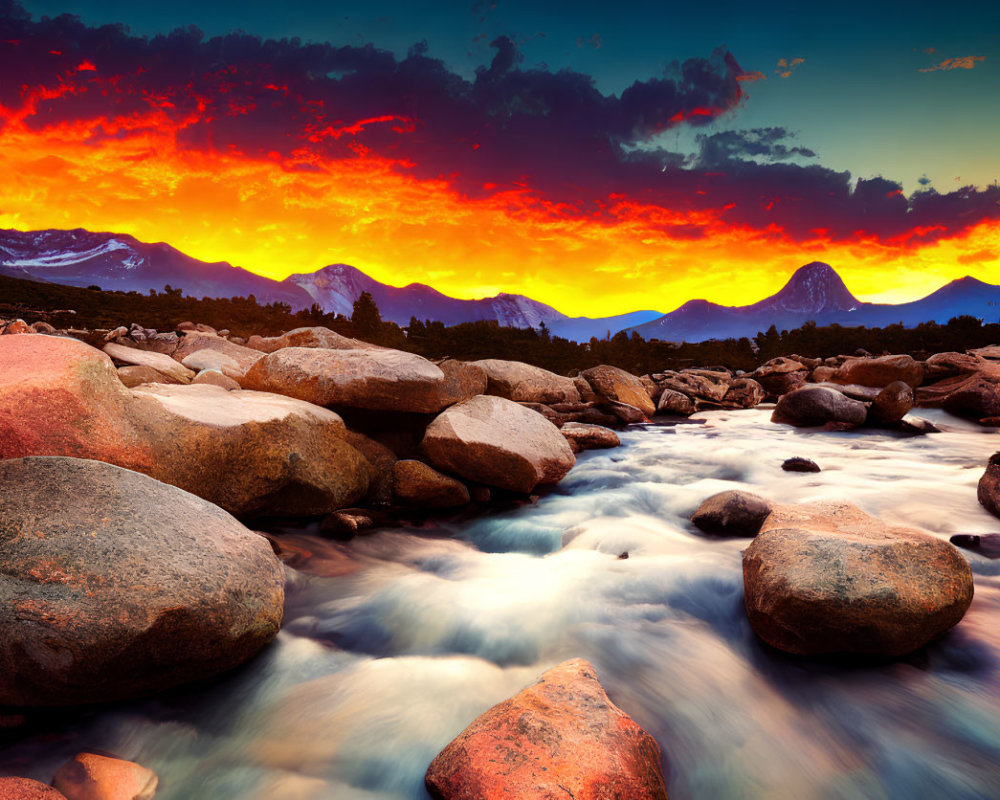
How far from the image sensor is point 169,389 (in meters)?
5.71

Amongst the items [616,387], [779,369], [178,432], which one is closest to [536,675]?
[178,432]

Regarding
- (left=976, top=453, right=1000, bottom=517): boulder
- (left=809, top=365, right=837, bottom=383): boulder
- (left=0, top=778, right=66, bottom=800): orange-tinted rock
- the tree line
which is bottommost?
(left=0, top=778, right=66, bottom=800): orange-tinted rock

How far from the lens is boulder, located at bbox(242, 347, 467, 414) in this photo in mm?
6434

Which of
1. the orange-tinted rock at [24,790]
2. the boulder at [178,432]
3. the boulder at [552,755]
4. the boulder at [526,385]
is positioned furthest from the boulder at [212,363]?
the boulder at [552,755]

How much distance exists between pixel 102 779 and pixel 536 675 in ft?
7.70

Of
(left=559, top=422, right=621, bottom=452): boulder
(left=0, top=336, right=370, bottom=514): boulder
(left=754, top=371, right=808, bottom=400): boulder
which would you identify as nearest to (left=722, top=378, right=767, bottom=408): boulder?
(left=754, top=371, right=808, bottom=400): boulder

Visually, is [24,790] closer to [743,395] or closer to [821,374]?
[743,395]

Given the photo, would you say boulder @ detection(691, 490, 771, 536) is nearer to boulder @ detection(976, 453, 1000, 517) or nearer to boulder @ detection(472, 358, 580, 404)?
boulder @ detection(976, 453, 1000, 517)

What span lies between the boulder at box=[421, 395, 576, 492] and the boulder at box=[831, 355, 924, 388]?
12749mm

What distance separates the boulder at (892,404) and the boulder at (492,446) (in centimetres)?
854

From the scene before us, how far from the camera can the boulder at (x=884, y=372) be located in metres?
14.6

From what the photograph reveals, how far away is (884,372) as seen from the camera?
594 inches

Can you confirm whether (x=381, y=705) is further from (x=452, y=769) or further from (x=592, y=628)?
(x=592, y=628)

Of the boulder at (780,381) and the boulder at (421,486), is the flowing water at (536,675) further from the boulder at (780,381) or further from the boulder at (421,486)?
the boulder at (780,381)
